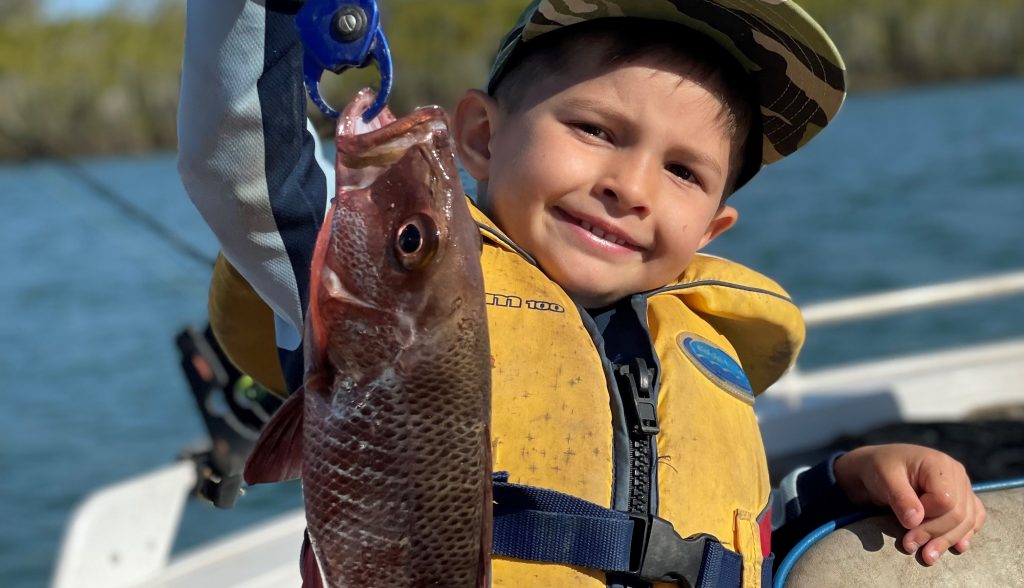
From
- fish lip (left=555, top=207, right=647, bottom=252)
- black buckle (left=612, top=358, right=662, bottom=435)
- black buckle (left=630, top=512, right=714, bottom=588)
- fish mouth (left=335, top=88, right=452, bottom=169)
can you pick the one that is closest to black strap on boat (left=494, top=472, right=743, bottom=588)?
black buckle (left=630, top=512, right=714, bottom=588)

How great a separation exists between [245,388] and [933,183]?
20.3 meters

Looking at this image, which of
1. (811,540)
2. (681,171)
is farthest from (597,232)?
(811,540)

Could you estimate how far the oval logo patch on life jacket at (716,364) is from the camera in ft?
7.75

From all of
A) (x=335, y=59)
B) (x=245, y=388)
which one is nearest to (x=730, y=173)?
(x=335, y=59)

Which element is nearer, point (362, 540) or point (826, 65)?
point (362, 540)

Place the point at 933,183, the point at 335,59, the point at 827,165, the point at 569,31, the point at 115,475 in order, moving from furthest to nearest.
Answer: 1. the point at 827,165
2. the point at 933,183
3. the point at 115,475
4. the point at 569,31
5. the point at 335,59

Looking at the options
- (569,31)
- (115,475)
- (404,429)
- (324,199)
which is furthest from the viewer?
(115,475)

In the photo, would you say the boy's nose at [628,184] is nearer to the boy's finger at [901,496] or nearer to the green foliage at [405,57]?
the boy's finger at [901,496]

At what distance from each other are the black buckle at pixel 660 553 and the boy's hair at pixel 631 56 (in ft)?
2.87

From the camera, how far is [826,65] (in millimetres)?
2365

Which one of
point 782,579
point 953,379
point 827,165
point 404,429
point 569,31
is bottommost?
point 827,165

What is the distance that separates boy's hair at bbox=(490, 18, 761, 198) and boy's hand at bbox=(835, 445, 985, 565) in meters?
0.81

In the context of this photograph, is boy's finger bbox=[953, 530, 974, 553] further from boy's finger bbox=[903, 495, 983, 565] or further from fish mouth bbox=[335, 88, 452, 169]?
fish mouth bbox=[335, 88, 452, 169]

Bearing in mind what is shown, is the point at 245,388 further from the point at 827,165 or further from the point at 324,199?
the point at 827,165
